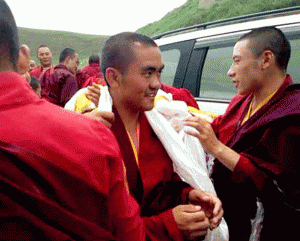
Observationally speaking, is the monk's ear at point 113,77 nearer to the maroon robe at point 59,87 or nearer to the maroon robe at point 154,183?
the maroon robe at point 154,183

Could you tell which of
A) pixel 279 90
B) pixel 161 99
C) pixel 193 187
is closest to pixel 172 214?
pixel 193 187

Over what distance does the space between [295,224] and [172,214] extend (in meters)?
0.84

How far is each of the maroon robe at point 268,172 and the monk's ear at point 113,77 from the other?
0.75 meters

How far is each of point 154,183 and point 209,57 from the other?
6.80 ft

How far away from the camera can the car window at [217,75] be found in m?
3.25

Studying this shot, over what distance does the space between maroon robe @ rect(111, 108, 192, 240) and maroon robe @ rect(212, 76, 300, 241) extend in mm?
421

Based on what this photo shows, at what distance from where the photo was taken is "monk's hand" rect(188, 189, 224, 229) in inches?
61.1

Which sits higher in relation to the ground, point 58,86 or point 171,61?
point 171,61

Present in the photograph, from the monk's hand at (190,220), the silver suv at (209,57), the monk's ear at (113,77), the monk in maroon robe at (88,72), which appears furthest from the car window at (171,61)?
the monk in maroon robe at (88,72)

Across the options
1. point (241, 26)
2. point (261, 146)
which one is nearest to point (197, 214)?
point (261, 146)

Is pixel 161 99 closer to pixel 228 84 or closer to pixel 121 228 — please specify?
pixel 121 228

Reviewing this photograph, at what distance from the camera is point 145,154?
1.64 m

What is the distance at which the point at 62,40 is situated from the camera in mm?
64625

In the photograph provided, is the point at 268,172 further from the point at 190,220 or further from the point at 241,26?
the point at 241,26
